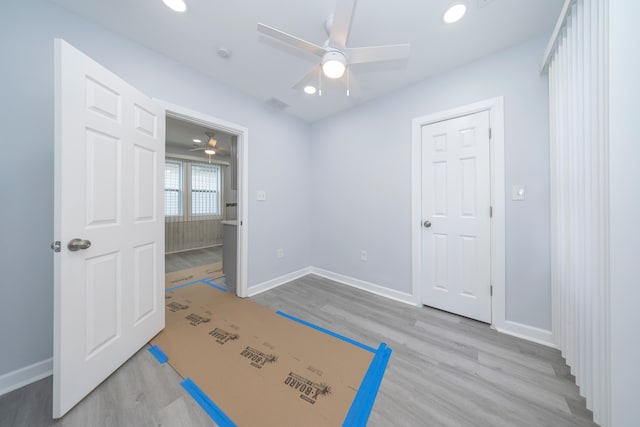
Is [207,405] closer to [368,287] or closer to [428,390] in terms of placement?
[428,390]

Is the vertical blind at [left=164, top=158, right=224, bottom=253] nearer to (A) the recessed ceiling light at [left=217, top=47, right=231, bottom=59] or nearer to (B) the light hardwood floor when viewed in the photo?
(A) the recessed ceiling light at [left=217, top=47, right=231, bottom=59]

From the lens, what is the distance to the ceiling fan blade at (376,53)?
136 cm

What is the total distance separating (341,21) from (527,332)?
2.84m

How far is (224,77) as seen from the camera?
7.45 feet

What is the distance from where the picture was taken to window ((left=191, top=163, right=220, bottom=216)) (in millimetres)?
5465

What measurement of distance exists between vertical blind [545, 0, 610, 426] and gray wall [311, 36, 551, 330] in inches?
5.6

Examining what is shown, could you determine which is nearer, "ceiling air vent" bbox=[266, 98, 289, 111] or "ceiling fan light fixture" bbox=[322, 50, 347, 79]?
"ceiling fan light fixture" bbox=[322, 50, 347, 79]

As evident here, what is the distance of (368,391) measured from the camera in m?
1.27

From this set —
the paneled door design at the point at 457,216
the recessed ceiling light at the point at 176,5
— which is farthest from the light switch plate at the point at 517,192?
the recessed ceiling light at the point at 176,5

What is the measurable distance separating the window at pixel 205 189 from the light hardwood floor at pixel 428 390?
15.1 ft

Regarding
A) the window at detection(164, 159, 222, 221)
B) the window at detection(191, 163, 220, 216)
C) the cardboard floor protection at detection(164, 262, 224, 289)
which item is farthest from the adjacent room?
the window at detection(191, 163, 220, 216)

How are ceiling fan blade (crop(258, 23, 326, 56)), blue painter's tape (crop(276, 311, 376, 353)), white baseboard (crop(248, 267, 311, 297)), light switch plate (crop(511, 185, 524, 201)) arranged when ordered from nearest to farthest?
1. ceiling fan blade (crop(258, 23, 326, 56))
2. blue painter's tape (crop(276, 311, 376, 353))
3. light switch plate (crop(511, 185, 524, 201))
4. white baseboard (crop(248, 267, 311, 297))

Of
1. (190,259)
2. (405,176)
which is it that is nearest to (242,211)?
(405,176)

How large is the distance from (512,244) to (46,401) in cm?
359
